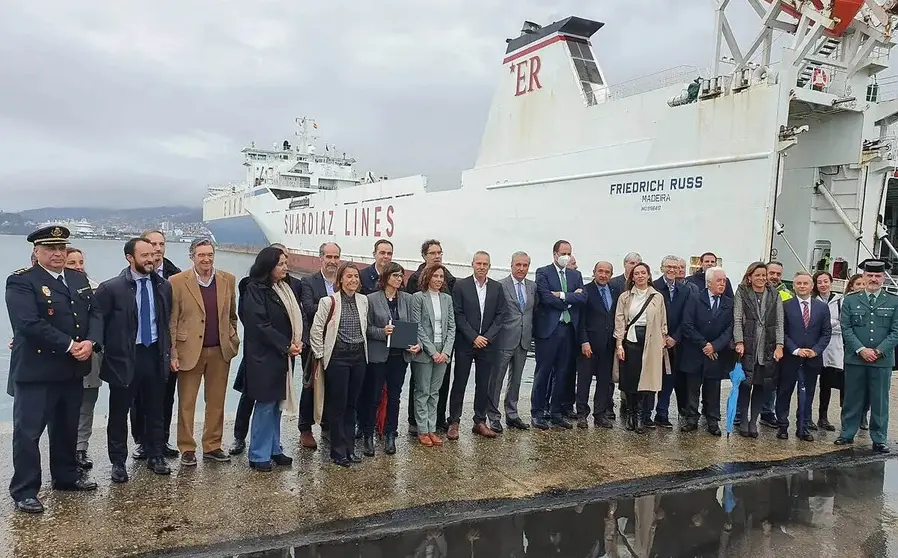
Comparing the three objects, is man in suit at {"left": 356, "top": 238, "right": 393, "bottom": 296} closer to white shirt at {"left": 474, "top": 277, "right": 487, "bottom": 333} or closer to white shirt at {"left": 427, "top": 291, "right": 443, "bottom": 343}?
white shirt at {"left": 427, "top": 291, "right": 443, "bottom": 343}

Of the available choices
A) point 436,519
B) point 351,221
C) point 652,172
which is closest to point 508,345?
point 436,519

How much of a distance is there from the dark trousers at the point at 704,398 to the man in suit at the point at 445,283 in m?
2.08

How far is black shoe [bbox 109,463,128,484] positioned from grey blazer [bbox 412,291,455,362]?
1.95m

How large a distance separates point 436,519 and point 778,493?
7.22 ft

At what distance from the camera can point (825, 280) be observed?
17.8 ft

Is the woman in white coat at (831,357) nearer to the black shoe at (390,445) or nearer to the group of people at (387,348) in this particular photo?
the group of people at (387,348)

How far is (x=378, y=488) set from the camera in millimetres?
3646

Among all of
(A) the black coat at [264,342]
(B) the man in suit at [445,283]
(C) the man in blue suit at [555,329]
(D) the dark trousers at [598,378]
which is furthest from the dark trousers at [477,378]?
(A) the black coat at [264,342]

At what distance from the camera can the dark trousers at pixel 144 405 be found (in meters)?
3.64

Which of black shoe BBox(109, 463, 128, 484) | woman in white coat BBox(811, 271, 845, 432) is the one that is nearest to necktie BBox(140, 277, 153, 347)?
black shoe BBox(109, 463, 128, 484)

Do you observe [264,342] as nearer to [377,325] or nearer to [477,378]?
[377,325]

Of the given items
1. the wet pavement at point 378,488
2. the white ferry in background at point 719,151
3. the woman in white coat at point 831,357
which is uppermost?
the white ferry in background at point 719,151

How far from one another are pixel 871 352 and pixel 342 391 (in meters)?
4.05

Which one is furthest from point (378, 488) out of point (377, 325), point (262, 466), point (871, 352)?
point (871, 352)
